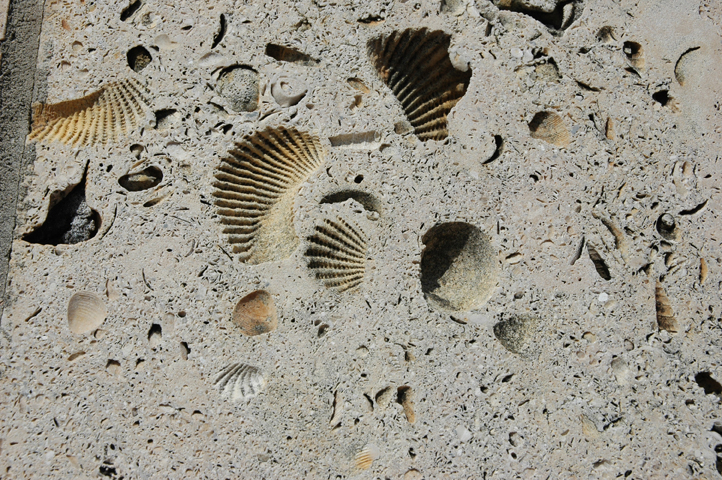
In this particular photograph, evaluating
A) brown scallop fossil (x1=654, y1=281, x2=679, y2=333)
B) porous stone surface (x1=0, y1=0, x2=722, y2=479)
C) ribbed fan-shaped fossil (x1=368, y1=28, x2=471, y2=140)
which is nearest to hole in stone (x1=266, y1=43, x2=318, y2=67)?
porous stone surface (x1=0, y1=0, x2=722, y2=479)

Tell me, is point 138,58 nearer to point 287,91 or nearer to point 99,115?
point 99,115

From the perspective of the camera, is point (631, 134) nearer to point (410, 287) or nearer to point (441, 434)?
point (410, 287)

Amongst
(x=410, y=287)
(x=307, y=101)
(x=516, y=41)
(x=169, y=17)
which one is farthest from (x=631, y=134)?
(x=169, y=17)

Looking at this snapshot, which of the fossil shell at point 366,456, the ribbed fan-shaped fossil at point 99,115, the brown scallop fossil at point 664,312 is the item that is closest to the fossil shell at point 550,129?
the brown scallop fossil at point 664,312

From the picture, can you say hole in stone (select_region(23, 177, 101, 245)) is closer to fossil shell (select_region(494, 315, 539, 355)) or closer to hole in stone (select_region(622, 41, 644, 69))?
fossil shell (select_region(494, 315, 539, 355))

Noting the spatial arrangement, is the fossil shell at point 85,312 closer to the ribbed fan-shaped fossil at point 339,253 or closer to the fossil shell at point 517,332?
the ribbed fan-shaped fossil at point 339,253

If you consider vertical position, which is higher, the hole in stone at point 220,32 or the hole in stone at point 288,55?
the hole in stone at point 220,32
